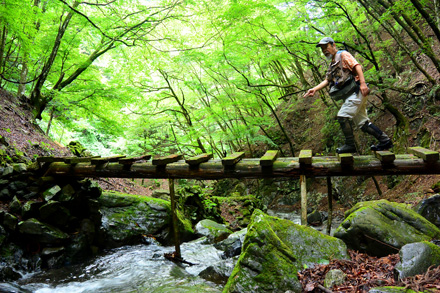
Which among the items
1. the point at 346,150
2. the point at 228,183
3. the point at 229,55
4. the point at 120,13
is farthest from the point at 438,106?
the point at 228,183

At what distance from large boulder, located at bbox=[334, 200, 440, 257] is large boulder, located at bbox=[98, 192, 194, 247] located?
465 centimetres

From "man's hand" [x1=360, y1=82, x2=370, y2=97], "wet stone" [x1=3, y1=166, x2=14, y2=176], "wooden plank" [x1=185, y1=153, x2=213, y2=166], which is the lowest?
"wooden plank" [x1=185, y1=153, x2=213, y2=166]

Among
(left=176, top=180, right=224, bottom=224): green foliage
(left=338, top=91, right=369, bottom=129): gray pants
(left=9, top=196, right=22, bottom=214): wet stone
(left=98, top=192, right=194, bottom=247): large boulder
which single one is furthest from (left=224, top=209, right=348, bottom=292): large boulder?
(left=176, top=180, right=224, bottom=224): green foliage

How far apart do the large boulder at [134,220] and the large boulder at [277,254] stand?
4.23 metres

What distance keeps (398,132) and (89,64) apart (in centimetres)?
1109

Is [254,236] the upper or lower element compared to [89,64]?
lower

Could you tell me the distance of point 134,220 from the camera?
712 cm

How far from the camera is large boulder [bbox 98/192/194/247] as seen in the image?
6.71 metres

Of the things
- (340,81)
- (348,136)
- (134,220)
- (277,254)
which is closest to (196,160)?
(277,254)

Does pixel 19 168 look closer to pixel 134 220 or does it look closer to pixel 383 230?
pixel 134 220

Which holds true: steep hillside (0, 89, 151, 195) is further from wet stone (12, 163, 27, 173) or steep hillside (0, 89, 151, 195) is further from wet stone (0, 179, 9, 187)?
wet stone (0, 179, 9, 187)

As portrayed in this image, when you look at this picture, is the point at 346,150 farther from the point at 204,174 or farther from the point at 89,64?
the point at 89,64

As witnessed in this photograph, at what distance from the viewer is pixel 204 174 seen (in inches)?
204

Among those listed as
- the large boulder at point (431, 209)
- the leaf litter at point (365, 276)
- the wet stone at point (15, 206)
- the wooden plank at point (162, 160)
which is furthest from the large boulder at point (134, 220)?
the large boulder at point (431, 209)
